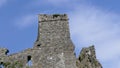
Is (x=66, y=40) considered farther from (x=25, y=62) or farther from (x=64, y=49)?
(x=25, y=62)

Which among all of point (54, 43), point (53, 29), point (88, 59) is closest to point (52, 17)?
point (53, 29)

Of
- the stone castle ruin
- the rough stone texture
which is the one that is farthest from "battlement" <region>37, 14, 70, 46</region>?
the rough stone texture

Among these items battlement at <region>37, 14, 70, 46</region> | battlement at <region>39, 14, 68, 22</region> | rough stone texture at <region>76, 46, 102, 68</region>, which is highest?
battlement at <region>39, 14, 68, 22</region>

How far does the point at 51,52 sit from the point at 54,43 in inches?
30.2

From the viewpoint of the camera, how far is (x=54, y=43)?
3528cm

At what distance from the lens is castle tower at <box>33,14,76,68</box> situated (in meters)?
34.8

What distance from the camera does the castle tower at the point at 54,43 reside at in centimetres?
3481

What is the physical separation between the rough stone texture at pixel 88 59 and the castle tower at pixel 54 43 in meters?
1.44

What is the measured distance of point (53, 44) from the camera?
35250mm

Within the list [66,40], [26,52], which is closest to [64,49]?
[66,40]

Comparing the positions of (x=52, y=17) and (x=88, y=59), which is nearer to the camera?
(x=52, y=17)

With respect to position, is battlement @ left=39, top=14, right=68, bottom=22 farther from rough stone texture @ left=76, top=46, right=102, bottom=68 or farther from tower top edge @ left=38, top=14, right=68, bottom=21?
rough stone texture @ left=76, top=46, right=102, bottom=68

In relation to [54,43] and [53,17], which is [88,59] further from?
[53,17]

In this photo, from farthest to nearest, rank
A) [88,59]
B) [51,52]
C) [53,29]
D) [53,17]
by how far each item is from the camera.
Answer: [88,59] < [53,17] < [53,29] < [51,52]
